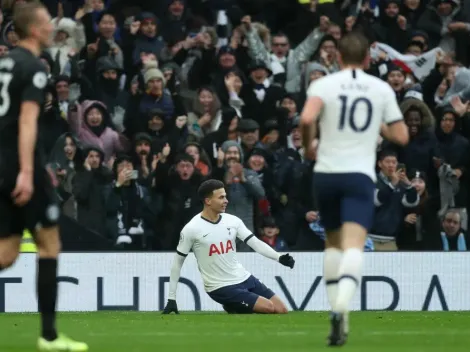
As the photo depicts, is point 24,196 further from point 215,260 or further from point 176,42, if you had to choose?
point 176,42

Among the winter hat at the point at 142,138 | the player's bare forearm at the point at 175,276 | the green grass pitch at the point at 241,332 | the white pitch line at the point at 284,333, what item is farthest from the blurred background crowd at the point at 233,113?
the white pitch line at the point at 284,333

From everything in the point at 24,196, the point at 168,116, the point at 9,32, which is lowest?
the point at 24,196

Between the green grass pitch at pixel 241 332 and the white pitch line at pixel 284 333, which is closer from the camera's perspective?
the green grass pitch at pixel 241 332

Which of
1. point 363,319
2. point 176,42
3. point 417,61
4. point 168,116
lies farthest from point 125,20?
point 363,319

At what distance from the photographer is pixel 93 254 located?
18203mm

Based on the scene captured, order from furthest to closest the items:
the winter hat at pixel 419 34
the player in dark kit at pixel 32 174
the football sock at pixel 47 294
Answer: the winter hat at pixel 419 34, the football sock at pixel 47 294, the player in dark kit at pixel 32 174

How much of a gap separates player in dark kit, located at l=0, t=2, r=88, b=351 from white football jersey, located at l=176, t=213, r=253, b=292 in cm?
675

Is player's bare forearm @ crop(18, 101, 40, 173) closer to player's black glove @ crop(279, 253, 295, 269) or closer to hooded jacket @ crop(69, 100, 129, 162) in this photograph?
player's black glove @ crop(279, 253, 295, 269)

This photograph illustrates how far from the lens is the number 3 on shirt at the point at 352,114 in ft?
32.1

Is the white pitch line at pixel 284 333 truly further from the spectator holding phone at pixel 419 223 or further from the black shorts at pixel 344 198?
the spectator holding phone at pixel 419 223

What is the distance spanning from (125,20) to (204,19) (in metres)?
1.29

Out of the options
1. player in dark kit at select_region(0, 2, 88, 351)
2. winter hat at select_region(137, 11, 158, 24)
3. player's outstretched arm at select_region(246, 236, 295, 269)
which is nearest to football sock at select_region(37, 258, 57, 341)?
player in dark kit at select_region(0, 2, 88, 351)

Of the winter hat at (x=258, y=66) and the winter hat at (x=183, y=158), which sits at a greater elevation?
the winter hat at (x=258, y=66)

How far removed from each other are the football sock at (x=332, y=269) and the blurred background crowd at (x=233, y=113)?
8499 mm
